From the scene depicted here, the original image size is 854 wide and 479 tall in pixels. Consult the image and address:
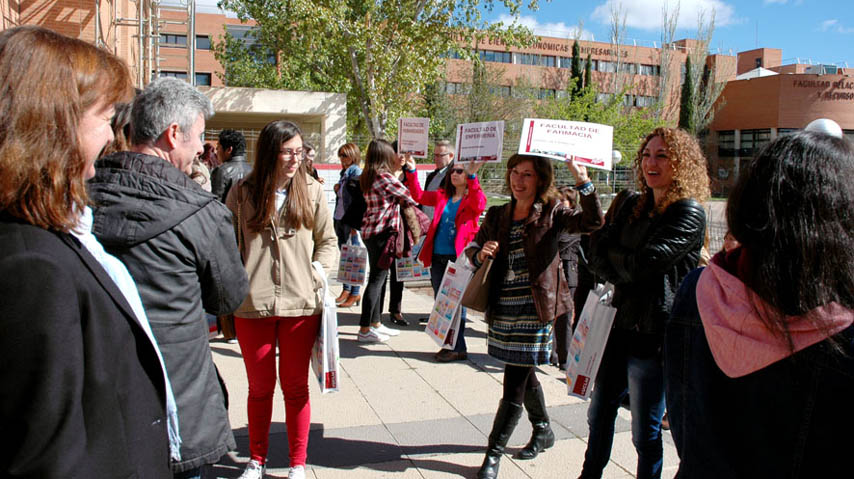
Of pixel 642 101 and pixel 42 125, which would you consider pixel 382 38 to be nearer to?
pixel 42 125

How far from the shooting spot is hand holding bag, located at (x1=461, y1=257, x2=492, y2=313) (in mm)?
3678

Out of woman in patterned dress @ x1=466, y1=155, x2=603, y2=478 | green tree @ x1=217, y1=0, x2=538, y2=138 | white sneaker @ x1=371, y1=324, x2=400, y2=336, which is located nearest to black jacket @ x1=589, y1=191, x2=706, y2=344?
woman in patterned dress @ x1=466, y1=155, x2=603, y2=478

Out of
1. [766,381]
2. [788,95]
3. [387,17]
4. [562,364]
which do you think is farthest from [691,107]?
[766,381]

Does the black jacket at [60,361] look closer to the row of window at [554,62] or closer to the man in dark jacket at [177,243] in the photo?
Result: the man in dark jacket at [177,243]

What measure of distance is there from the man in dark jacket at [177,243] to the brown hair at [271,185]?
3.15ft

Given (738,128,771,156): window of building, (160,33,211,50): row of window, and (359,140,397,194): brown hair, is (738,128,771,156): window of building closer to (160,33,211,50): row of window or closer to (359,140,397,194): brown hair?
(160,33,211,50): row of window

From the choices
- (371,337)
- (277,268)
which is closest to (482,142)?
(371,337)

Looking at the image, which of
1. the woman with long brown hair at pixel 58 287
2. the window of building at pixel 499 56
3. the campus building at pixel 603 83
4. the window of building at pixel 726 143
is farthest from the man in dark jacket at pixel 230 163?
the window of building at pixel 499 56

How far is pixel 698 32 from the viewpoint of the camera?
53.0 meters

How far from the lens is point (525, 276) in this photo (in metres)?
3.62

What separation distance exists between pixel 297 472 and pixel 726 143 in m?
56.8

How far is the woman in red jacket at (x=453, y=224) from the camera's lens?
591 cm

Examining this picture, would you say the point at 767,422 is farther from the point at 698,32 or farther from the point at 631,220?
the point at 698,32

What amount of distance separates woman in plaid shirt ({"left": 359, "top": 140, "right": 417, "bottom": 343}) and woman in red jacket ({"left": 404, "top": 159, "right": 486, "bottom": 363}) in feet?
1.22
